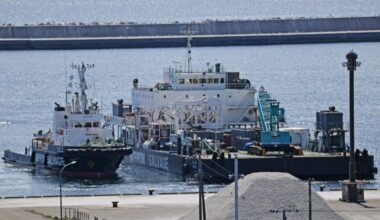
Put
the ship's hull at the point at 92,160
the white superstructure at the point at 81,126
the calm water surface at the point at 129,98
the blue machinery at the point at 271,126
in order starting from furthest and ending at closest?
the white superstructure at the point at 81,126, the ship's hull at the point at 92,160, the blue machinery at the point at 271,126, the calm water surface at the point at 129,98

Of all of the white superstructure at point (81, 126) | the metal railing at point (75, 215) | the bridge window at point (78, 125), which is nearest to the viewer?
the metal railing at point (75, 215)

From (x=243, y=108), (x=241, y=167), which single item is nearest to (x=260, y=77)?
(x=243, y=108)

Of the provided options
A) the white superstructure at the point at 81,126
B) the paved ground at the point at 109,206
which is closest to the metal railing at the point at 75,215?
the paved ground at the point at 109,206

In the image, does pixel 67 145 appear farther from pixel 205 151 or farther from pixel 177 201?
pixel 177 201

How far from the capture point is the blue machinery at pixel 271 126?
9625 cm

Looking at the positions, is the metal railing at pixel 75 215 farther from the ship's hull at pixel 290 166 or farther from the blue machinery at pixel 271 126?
the blue machinery at pixel 271 126

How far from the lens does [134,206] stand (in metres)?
77.8

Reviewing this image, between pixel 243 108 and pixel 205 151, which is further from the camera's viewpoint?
pixel 243 108

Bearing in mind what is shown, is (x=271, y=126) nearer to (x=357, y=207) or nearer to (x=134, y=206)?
(x=134, y=206)

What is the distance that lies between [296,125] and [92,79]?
192ft

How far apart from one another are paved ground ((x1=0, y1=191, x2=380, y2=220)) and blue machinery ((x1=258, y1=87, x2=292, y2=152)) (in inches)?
561

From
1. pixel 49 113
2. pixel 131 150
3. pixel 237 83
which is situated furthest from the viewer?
pixel 49 113

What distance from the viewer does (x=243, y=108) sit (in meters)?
106

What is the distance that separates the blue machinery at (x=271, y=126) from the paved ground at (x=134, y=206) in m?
14.3
